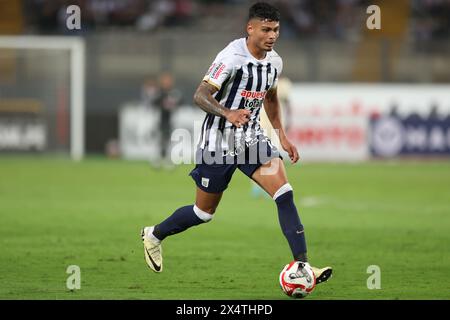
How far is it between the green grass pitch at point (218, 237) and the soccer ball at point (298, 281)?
163 millimetres

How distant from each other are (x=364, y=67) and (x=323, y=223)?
15020 mm

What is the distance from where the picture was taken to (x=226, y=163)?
365 inches

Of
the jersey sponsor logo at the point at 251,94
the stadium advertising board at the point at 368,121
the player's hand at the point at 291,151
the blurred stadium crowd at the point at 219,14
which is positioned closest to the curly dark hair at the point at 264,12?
the jersey sponsor logo at the point at 251,94

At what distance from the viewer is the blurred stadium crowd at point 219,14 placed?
104ft

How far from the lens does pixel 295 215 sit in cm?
911

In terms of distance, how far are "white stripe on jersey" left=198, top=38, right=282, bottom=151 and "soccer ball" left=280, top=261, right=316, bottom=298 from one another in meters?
1.25

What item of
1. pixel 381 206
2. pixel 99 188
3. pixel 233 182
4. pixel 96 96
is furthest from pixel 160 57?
pixel 381 206

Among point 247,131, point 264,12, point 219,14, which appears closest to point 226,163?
point 247,131

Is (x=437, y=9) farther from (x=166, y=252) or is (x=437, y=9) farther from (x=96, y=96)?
(x=166, y=252)

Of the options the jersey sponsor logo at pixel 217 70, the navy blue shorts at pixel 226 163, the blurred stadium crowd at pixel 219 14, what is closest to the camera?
the jersey sponsor logo at pixel 217 70

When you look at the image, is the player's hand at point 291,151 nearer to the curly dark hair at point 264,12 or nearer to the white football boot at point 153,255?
the curly dark hair at point 264,12

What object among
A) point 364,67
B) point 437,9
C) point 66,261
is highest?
point 437,9

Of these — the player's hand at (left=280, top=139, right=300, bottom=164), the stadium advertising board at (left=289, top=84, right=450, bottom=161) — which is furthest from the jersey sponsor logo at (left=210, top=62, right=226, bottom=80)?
the stadium advertising board at (left=289, top=84, right=450, bottom=161)

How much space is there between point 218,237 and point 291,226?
4.42m
